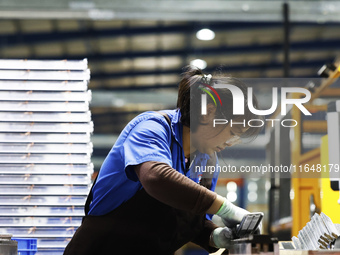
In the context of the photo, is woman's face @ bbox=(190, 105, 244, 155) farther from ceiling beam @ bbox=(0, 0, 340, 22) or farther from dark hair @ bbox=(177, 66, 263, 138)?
ceiling beam @ bbox=(0, 0, 340, 22)

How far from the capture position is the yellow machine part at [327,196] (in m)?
2.32

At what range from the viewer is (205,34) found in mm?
5992

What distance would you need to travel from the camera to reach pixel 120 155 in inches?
83.4

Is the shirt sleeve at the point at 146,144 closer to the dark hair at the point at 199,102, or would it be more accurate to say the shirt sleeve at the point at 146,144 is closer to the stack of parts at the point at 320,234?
the dark hair at the point at 199,102

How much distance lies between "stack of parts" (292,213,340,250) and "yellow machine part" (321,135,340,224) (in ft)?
0.97

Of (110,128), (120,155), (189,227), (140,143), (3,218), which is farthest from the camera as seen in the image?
(110,128)

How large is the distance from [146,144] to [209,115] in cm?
32

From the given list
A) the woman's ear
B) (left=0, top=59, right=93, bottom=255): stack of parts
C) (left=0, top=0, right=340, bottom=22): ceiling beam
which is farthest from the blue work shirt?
(left=0, top=0, right=340, bottom=22): ceiling beam

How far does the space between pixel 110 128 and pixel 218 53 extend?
143 cm

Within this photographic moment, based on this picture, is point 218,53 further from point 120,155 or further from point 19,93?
point 120,155

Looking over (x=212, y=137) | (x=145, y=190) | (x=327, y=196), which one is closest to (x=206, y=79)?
(x=212, y=137)

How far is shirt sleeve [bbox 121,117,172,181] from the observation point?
193 cm

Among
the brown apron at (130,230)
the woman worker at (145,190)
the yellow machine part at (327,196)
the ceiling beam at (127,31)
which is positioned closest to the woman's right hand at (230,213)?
the woman worker at (145,190)

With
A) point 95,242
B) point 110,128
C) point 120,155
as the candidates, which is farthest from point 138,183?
point 110,128
